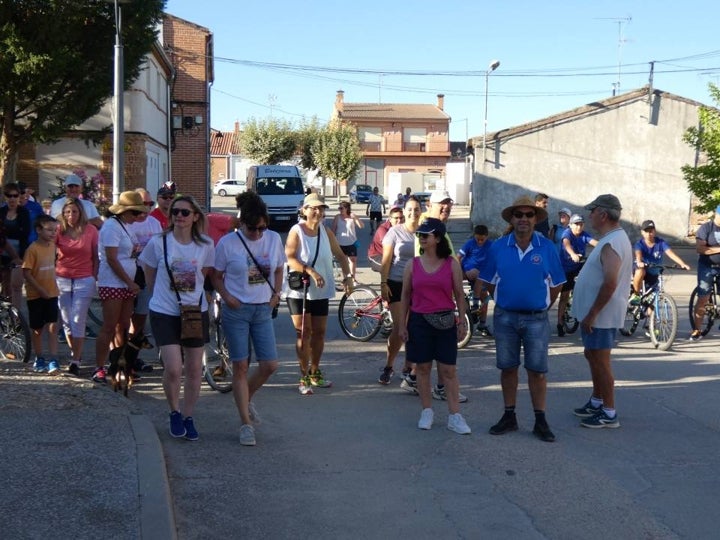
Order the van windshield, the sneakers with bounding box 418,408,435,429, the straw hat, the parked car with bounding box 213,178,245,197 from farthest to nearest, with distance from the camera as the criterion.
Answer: the parked car with bounding box 213,178,245,197
the van windshield
the straw hat
the sneakers with bounding box 418,408,435,429

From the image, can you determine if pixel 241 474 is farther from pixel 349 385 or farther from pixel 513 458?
pixel 349 385

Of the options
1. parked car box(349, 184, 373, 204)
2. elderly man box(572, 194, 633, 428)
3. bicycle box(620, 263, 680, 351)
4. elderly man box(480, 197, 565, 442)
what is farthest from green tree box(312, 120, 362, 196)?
elderly man box(480, 197, 565, 442)

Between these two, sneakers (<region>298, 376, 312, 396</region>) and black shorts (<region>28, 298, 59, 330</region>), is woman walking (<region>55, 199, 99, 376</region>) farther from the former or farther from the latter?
sneakers (<region>298, 376, 312, 396</region>)

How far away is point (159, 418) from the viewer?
7145mm

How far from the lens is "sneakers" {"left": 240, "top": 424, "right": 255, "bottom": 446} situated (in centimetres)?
645

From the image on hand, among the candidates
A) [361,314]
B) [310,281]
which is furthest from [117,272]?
[361,314]

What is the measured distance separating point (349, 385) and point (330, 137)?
61839 mm

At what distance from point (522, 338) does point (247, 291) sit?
218cm

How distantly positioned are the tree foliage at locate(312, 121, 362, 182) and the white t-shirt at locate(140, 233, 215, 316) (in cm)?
6354

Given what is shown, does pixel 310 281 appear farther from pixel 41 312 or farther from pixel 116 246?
pixel 41 312

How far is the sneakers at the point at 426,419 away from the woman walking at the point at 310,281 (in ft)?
5.07

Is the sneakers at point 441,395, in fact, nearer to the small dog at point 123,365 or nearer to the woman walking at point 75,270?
the small dog at point 123,365

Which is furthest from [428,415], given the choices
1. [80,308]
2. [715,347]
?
[715,347]

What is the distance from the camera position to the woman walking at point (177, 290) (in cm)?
627
